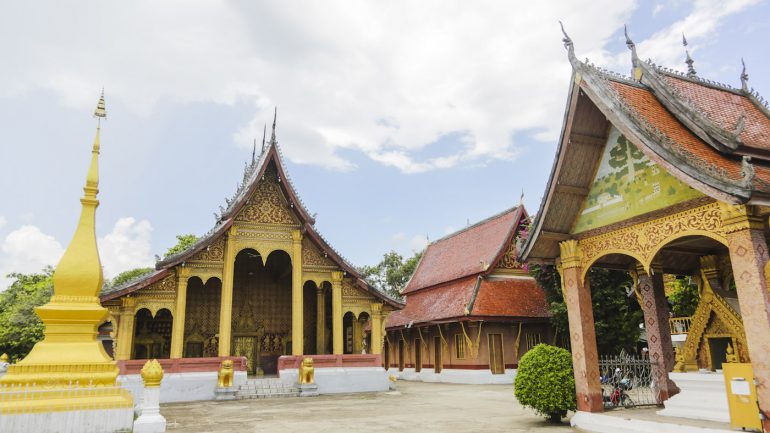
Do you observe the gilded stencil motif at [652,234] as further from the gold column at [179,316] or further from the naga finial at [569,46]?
the gold column at [179,316]

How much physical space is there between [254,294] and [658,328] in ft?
47.4

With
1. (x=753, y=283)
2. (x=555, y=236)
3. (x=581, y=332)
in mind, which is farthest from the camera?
(x=555, y=236)

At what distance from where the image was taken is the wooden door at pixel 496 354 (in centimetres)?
2056

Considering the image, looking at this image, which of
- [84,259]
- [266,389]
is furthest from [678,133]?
[266,389]

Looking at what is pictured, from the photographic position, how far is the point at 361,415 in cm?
1042

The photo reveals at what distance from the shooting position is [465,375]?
68.4 ft

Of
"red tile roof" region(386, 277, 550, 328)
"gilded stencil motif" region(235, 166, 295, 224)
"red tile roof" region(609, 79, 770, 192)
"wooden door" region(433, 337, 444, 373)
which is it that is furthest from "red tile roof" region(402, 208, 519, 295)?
"red tile roof" region(609, 79, 770, 192)

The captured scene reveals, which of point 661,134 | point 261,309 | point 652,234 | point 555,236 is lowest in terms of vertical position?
point 261,309

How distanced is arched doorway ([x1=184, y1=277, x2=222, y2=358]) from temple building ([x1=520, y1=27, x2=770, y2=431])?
43.4ft

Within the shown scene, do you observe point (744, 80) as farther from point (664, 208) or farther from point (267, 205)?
point (267, 205)

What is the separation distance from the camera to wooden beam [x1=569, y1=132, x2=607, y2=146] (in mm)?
8203

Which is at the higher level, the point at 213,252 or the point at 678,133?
the point at 678,133

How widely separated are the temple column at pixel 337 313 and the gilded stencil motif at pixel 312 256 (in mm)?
542

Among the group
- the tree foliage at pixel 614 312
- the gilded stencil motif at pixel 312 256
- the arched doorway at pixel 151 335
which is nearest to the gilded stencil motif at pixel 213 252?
the gilded stencil motif at pixel 312 256
